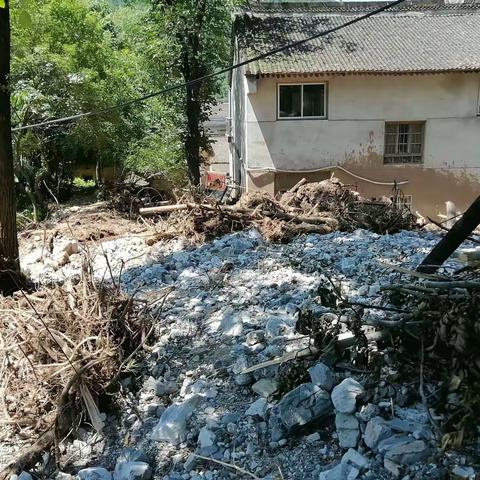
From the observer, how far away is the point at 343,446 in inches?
119

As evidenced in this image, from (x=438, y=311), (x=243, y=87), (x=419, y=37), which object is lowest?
(x=438, y=311)

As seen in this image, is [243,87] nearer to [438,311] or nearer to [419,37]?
[419,37]

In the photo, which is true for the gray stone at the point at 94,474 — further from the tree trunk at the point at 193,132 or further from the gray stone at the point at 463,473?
the tree trunk at the point at 193,132

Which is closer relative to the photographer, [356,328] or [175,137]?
[356,328]

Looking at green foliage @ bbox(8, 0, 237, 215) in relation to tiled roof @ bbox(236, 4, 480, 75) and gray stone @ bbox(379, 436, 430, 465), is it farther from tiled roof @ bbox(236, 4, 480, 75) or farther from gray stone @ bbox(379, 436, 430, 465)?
gray stone @ bbox(379, 436, 430, 465)

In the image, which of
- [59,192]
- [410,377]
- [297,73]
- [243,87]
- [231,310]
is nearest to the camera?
[410,377]

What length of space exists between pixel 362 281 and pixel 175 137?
12.5 meters

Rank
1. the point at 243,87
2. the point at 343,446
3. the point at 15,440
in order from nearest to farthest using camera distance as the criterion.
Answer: the point at 343,446, the point at 15,440, the point at 243,87

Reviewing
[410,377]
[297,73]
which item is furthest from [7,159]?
[297,73]

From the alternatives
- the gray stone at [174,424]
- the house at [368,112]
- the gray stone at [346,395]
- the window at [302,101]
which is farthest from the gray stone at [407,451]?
the window at [302,101]

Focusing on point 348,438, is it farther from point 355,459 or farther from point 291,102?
point 291,102

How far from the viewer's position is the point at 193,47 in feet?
51.9

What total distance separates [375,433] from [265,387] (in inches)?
35.6

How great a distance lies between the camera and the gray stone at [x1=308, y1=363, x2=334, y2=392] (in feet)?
10.9
